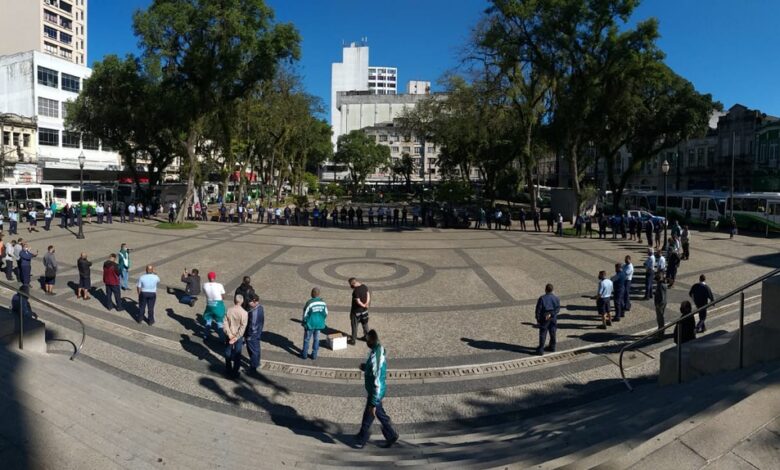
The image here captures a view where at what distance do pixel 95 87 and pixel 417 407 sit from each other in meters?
41.1

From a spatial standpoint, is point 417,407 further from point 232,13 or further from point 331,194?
point 331,194

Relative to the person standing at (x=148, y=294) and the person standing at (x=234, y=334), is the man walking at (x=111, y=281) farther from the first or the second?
the person standing at (x=234, y=334)

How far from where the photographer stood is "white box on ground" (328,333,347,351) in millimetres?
10829

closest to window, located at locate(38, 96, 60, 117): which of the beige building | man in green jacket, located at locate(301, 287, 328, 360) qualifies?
the beige building

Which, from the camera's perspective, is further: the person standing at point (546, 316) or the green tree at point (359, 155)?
the green tree at point (359, 155)

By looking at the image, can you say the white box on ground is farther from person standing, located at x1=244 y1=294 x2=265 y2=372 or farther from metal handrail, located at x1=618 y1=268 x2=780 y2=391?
metal handrail, located at x1=618 y1=268 x2=780 y2=391

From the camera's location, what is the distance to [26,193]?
3741cm

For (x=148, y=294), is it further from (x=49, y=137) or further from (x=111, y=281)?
(x=49, y=137)

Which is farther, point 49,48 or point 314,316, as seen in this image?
point 49,48

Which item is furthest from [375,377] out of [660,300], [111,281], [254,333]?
[111,281]

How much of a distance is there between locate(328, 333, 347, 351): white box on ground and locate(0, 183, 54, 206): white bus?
35546 millimetres

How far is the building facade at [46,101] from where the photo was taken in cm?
5238

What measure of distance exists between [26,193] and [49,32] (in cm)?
4928

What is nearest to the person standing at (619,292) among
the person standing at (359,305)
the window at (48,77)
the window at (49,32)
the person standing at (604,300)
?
the person standing at (604,300)
